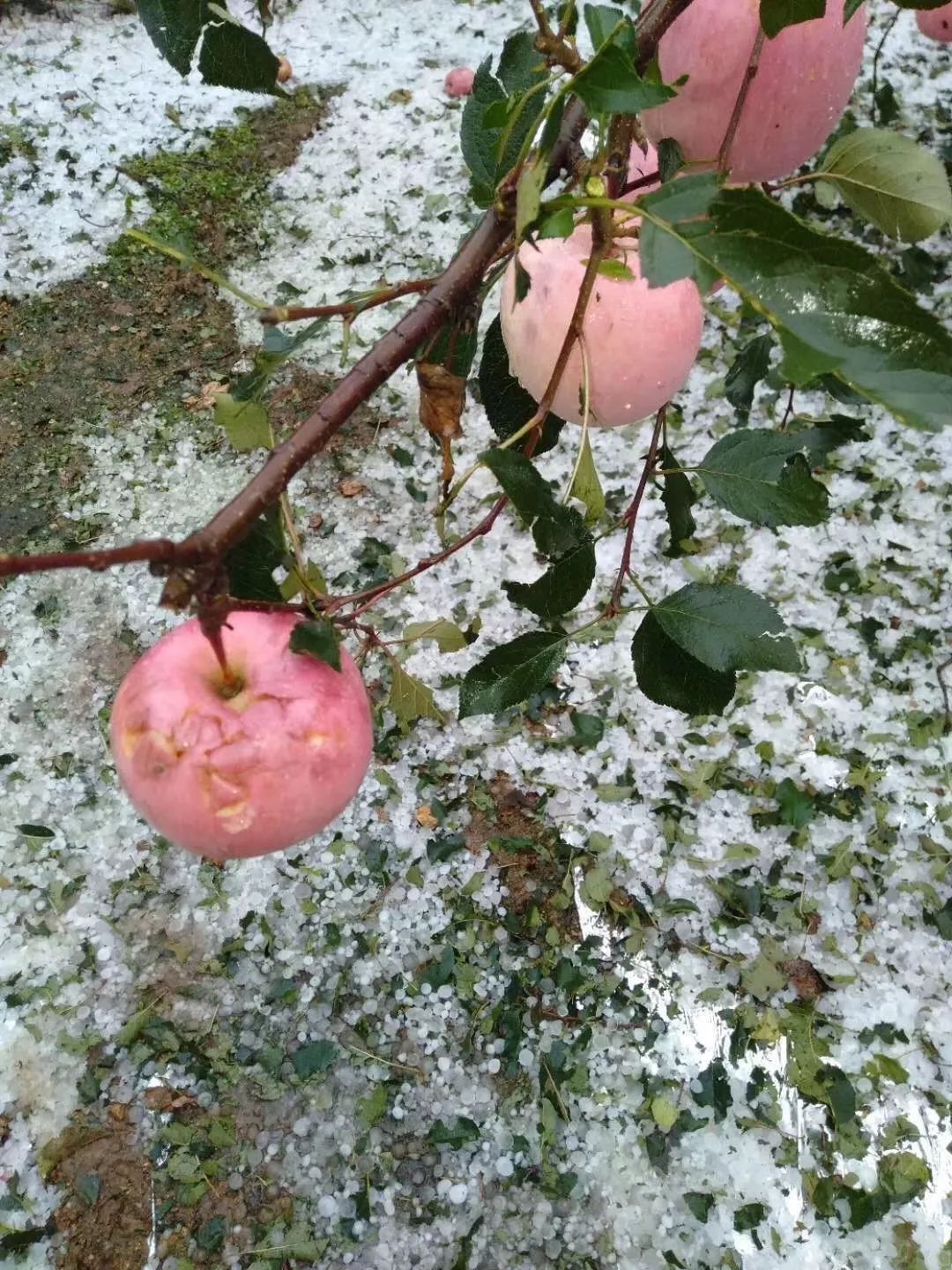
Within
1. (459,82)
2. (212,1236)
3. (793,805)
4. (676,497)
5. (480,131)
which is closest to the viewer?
(480,131)

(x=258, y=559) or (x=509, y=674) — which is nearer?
(x=258, y=559)

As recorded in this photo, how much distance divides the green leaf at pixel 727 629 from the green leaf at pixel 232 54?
45 centimetres

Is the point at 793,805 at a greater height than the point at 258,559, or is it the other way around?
the point at 258,559

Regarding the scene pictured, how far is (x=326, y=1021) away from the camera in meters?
1.17

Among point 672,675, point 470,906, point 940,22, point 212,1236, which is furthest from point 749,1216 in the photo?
point 940,22

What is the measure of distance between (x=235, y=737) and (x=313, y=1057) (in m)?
0.77

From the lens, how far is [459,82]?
1934mm

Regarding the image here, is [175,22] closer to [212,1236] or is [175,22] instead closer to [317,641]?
[317,641]

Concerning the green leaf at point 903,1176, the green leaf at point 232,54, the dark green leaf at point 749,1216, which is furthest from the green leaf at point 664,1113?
the green leaf at point 232,54

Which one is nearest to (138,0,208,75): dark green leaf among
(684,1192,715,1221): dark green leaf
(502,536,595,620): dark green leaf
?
(502,536,595,620): dark green leaf

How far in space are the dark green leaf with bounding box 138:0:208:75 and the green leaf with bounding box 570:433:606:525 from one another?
37 cm

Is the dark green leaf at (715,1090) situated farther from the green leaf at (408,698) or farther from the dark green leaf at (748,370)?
the dark green leaf at (748,370)

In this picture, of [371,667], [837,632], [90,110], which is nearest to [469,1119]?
[371,667]

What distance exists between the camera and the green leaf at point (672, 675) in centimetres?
71
